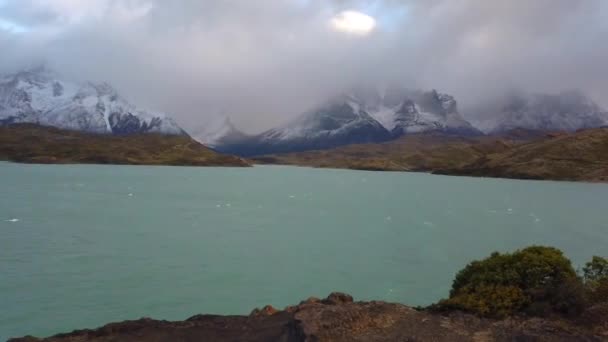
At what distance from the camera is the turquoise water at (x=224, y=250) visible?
104 ft

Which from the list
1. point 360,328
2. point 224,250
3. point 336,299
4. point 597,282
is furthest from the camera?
point 224,250

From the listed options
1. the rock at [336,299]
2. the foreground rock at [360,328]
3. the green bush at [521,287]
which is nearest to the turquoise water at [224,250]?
the foreground rock at [360,328]

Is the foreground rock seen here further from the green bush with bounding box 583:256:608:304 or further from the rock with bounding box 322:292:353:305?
the green bush with bounding box 583:256:608:304

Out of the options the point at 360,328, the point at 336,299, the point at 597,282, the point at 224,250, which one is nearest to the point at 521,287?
the point at 597,282

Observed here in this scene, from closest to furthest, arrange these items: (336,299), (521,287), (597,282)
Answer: (521,287) → (597,282) → (336,299)

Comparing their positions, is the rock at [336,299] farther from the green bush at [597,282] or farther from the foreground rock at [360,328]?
the green bush at [597,282]

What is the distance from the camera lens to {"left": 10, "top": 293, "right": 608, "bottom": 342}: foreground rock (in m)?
18.6

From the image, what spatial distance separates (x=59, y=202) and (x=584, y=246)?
75.8 m

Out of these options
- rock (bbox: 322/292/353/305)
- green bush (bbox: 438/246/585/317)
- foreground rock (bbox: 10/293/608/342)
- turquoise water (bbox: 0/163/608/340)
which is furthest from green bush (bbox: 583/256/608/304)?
rock (bbox: 322/292/353/305)

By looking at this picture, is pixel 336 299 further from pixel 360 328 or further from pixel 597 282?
pixel 597 282

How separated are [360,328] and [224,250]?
30.3 m

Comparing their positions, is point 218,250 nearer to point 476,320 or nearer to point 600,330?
point 476,320

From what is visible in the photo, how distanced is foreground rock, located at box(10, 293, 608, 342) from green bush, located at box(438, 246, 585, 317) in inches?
41.5

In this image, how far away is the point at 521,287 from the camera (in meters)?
24.0
